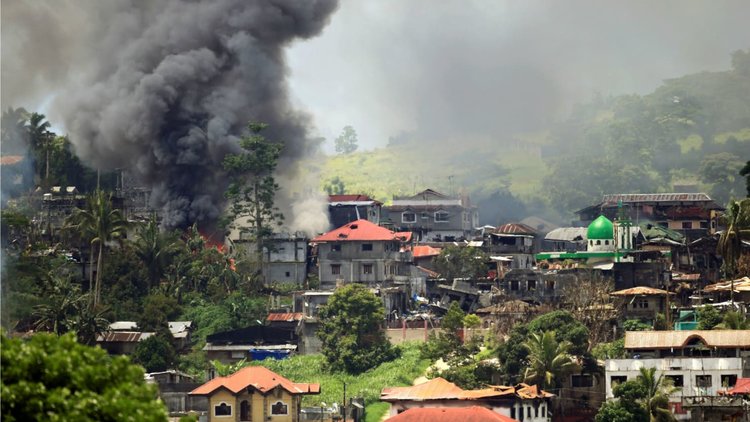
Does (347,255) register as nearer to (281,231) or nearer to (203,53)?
(281,231)

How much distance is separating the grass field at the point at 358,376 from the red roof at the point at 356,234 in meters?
13.8

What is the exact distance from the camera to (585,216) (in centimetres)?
13488

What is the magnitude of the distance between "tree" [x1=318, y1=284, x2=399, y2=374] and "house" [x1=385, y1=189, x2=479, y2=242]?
33149mm

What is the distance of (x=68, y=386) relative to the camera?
128 ft

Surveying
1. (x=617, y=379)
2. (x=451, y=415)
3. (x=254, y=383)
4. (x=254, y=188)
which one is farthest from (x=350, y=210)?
(x=451, y=415)

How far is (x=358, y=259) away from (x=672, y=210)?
81.9 ft

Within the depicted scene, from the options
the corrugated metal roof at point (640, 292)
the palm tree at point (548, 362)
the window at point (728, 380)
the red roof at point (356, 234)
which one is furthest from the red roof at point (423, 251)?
the window at point (728, 380)

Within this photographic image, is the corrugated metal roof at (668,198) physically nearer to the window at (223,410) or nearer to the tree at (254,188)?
the tree at (254,188)

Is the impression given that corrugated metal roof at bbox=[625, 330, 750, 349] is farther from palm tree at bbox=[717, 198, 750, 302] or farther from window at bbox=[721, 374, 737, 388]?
palm tree at bbox=[717, 198, 750, 302]

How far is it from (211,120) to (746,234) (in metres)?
38.3

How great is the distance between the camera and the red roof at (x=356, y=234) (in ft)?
374

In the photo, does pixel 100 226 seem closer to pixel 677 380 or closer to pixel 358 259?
pixel 358 259

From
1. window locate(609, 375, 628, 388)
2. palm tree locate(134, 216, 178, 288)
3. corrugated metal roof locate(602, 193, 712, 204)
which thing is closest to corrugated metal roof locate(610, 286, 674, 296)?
window locate(609, 375, 628, 388)

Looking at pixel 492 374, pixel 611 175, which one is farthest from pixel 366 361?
pixel 611 175
